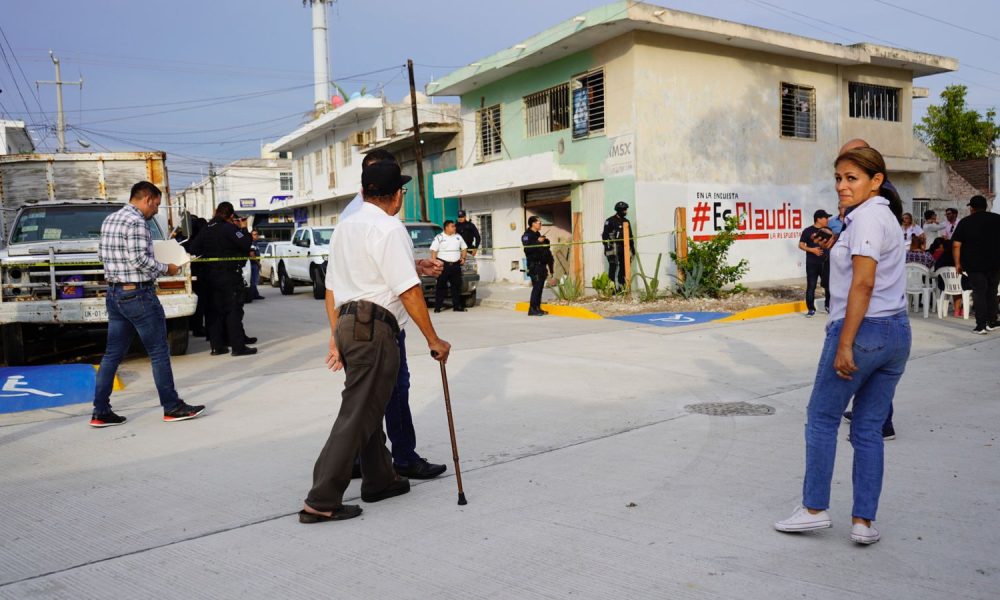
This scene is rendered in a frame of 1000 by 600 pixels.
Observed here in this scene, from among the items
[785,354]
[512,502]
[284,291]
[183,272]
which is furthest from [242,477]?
[284,291]

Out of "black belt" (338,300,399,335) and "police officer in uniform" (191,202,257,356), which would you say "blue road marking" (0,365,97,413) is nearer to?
"police officer in uniform" (191,202,257,356)

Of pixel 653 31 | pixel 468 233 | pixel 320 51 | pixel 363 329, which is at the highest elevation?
pixel 320 51

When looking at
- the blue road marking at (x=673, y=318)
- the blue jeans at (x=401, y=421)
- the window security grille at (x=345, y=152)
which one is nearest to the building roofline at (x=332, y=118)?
the window security grille at (x=345, y=152)

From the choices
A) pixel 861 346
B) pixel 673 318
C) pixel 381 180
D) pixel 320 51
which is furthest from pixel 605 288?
pixel 320 51

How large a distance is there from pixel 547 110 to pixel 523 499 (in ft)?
57.8

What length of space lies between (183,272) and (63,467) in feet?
17.5

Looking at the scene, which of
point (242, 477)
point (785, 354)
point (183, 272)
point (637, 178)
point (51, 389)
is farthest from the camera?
point (637, 178)

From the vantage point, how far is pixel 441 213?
2667 centimetres

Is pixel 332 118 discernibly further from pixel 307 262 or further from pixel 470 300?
pixel 470 300

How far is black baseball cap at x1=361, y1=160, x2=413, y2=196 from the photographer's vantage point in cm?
438

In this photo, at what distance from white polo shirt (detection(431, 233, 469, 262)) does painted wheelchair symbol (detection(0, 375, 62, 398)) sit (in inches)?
322

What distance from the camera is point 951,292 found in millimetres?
12602

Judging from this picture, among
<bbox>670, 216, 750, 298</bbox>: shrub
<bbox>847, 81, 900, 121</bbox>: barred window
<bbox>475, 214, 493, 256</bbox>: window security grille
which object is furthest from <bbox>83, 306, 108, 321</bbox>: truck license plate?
<bbox>847, 81, 900, 121</bbox>: barred window

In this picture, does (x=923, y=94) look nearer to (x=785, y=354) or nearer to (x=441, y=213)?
(x=441, y=213)
